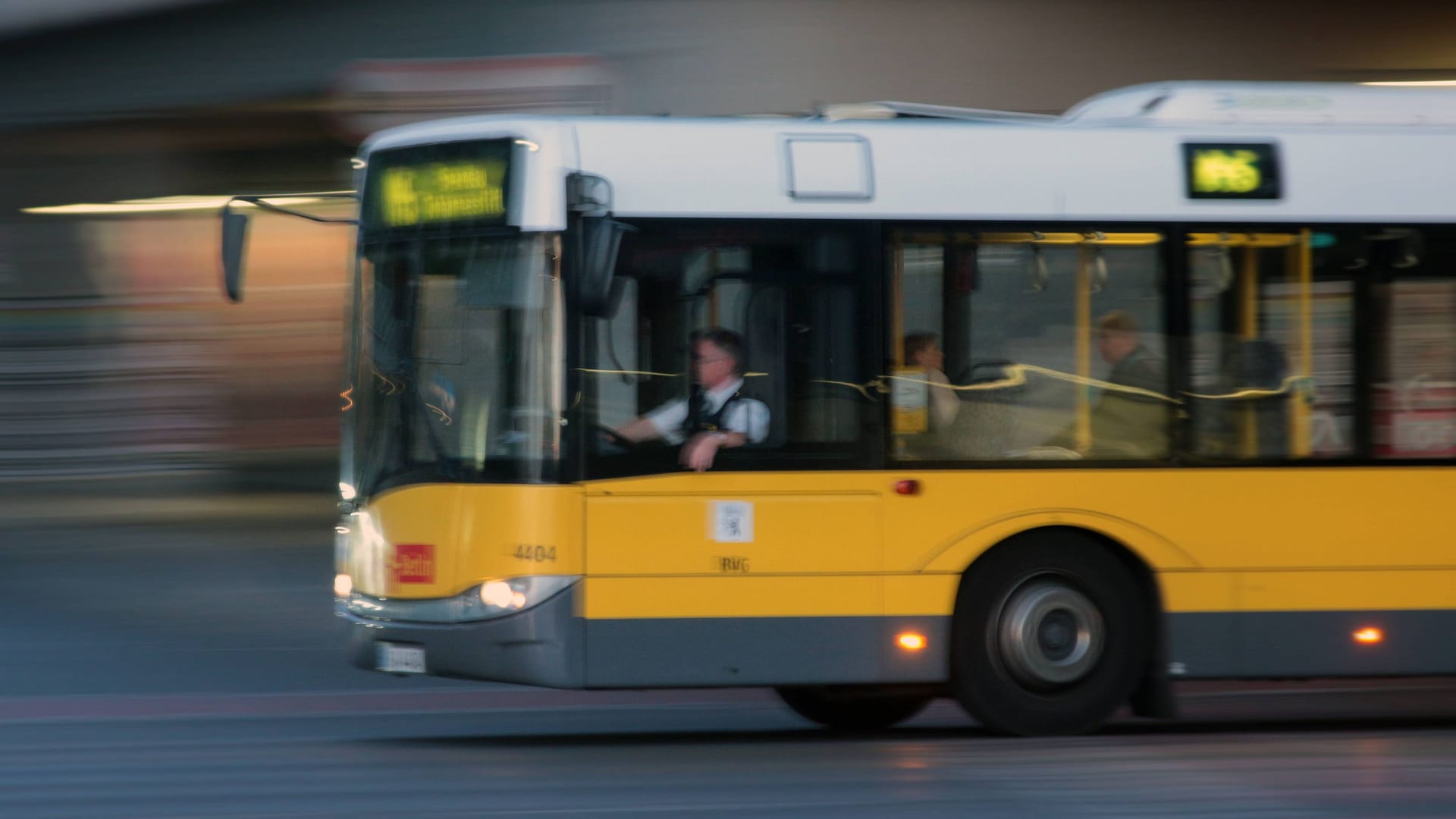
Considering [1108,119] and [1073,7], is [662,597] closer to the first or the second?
[1108,119]

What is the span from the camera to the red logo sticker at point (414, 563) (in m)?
8.37

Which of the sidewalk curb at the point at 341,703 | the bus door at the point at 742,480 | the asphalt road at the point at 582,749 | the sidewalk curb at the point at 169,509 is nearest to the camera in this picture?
the asphalt road at the point at 582,749

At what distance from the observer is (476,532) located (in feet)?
27.0

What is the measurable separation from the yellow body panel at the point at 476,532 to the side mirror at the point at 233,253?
1122 mm

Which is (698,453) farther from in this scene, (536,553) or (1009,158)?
(1009,158)

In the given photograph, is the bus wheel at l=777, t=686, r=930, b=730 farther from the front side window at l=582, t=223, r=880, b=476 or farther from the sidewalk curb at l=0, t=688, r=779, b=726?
the front side window at l=582, t=223, r=880, b=476

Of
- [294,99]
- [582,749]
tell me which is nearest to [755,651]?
[582,749]

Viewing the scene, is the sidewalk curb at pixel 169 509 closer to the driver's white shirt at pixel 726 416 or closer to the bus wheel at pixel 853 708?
the bus wheel at pixel 853 708

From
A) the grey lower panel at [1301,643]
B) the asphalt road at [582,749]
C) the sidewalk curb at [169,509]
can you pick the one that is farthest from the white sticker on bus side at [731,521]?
the sidewalk curb at [169,509]

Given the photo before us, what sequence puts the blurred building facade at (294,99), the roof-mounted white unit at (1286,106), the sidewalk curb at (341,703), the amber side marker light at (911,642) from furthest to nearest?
the blurred building facade at (294,99) → the sidewalk curb at (341,703) → the roof-mounted white unit at (1286,106) → the amber side marker light at (911,642)

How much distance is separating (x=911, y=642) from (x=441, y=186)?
110 inches

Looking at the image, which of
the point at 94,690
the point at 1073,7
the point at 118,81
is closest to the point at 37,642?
the point at 94,690

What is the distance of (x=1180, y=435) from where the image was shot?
867 centimetres

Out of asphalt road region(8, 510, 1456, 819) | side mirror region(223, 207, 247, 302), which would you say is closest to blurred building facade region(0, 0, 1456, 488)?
asphalt road region(8, 510, 1456, 819)
